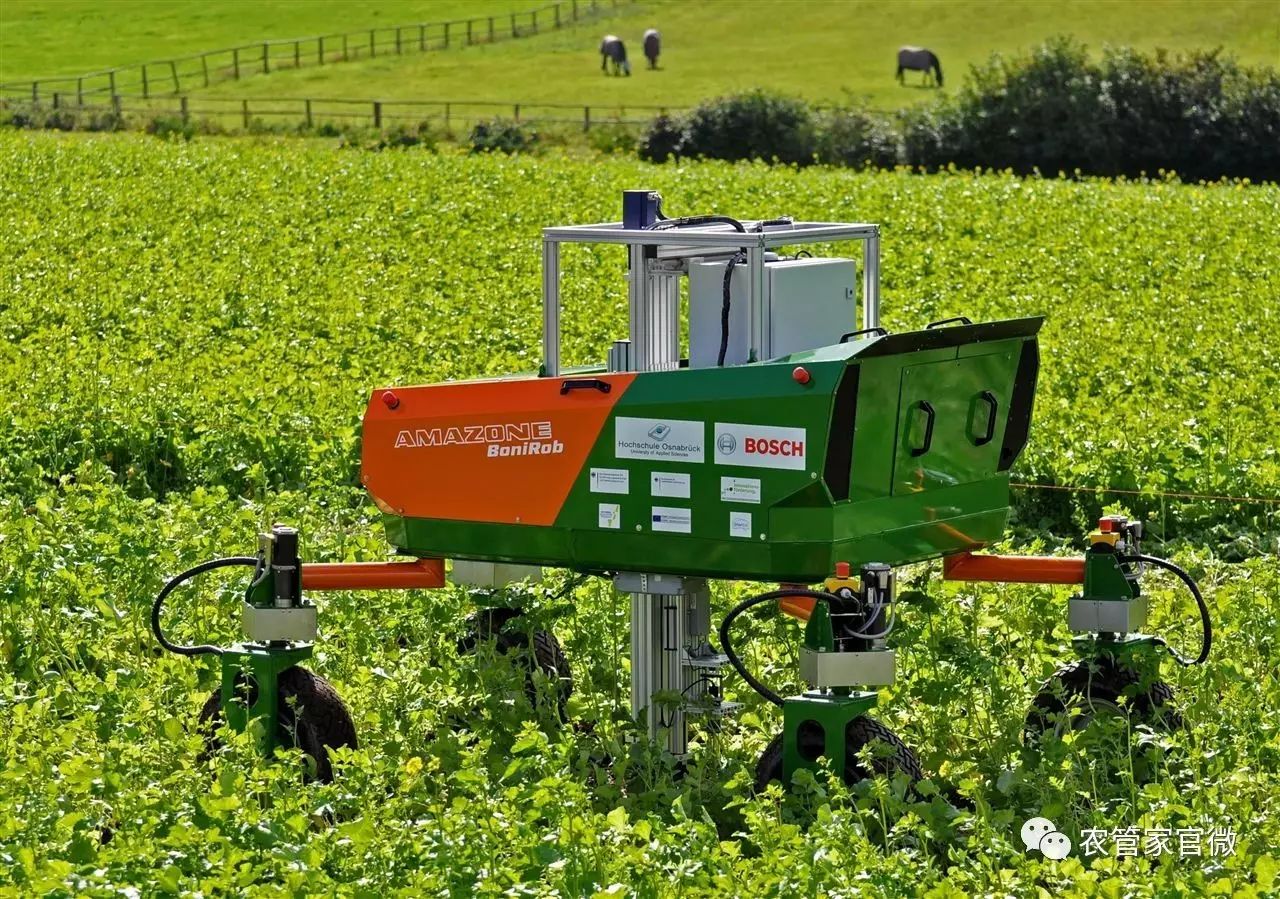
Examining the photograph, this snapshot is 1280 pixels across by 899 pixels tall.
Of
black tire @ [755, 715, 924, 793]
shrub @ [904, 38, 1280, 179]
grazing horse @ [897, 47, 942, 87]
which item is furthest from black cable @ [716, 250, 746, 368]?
grazing horse @ [897, 47, 942, 87]

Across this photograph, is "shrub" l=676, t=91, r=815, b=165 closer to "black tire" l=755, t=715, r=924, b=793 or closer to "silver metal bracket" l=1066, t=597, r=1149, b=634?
"silver metal bracket" l=1066, t=597, r=1149, b=634

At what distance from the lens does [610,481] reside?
307 inches

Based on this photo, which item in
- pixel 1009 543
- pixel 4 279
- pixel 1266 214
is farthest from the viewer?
pixel 1266 214

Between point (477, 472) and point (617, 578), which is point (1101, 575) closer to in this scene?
point (617, 578)

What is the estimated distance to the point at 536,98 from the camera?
6209 cm

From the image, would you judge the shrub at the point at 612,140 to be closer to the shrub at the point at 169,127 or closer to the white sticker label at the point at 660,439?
the shrub at the point at 169,127

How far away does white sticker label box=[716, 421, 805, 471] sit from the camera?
24.2 ft

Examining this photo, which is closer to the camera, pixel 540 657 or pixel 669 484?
pixel 669 484

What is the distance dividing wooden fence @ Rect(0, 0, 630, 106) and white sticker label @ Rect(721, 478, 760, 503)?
5507 cm

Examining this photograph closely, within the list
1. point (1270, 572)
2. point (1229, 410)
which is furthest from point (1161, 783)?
point (1229, 410)

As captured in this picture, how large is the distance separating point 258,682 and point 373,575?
0.75 meters

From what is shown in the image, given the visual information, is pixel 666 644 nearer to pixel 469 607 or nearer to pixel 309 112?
pixel 469 607

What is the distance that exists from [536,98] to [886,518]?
182 feet

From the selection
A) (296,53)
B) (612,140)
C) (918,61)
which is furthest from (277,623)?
(296,53)
